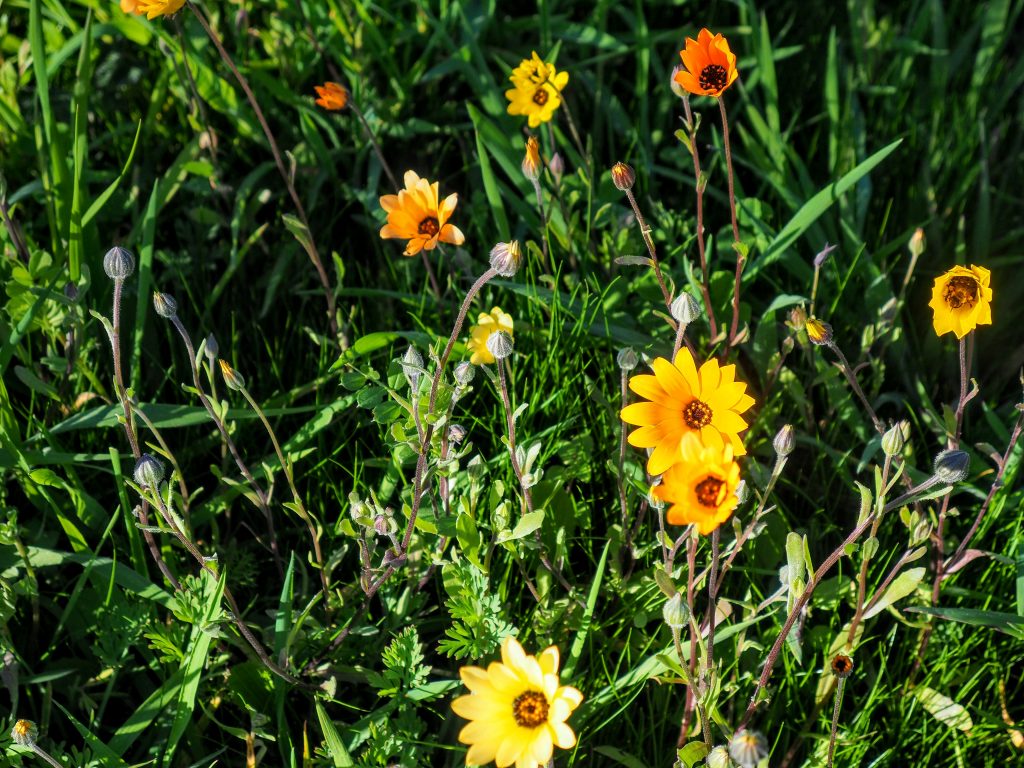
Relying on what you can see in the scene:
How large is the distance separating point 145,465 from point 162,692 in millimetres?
459

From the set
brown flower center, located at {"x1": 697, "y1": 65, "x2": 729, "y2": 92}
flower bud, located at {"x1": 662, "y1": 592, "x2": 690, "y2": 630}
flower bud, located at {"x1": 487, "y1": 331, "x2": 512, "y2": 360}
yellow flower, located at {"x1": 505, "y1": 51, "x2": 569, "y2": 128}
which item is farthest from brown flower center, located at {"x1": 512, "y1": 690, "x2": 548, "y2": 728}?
yellow flower, located at {"x1": 505, "y1": 51, "x2": 569, "y2": 128}

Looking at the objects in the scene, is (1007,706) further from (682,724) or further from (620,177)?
(620,177)

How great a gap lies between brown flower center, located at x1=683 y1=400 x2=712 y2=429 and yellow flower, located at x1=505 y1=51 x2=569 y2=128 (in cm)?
80

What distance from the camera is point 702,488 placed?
4.55ft

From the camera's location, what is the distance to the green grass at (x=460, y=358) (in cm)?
183

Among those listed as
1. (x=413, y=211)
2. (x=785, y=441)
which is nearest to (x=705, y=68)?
(x=413, y=211)

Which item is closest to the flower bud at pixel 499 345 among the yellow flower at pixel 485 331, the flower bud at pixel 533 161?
the yellow flower at pixel 485 331

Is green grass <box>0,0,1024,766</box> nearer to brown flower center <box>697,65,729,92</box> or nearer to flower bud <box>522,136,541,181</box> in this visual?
flower bud <box>522,136,541,181</box>

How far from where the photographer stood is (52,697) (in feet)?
6.11

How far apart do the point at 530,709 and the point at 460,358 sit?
855mm

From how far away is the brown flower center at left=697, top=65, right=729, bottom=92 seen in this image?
183 cm

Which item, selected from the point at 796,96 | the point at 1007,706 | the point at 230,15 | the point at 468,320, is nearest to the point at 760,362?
the point at 468,320

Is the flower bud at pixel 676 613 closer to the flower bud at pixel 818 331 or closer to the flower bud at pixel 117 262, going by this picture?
the flower bud at pixel 818 331

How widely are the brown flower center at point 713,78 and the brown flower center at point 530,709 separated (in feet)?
3.55
